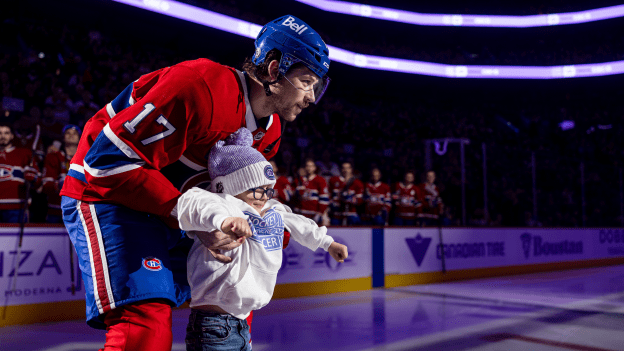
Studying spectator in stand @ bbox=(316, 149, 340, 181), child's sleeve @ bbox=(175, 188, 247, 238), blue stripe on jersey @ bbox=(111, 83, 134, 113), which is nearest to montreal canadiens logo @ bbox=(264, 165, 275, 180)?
child's sleeve @ bbox=(175, 188, 247, 238)

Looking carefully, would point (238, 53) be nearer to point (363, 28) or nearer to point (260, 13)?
point (260, 13)

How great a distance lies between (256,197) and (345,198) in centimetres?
856

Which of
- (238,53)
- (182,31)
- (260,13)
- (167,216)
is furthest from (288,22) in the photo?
(260,13)

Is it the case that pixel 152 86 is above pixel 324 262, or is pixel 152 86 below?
above

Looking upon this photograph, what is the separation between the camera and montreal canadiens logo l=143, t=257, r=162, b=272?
4.48ft

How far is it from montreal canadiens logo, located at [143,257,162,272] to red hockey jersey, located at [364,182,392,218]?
943cm

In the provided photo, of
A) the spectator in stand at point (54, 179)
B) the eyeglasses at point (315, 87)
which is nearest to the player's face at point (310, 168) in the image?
the spectator in stand at point (54, 179)

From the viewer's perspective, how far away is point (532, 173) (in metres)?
12.1

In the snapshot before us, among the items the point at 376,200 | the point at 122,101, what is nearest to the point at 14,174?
the point at 122,101

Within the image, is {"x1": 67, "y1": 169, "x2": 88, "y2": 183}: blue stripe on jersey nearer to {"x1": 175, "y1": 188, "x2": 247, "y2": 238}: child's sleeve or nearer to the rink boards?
{"x1": 175, "y1": 188, "x2": 247, "y2": 238}: child's sleeve

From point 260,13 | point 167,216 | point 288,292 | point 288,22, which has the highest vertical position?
point 260,13

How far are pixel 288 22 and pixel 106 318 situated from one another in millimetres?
1045

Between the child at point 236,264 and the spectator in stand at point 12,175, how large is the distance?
5.51 meters

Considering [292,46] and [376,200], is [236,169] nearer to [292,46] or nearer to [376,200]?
[292,46]
